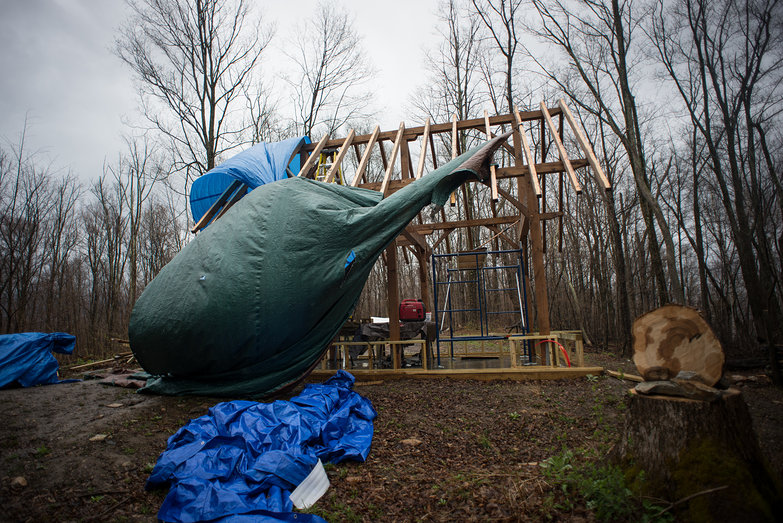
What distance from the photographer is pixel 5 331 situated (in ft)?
37.4

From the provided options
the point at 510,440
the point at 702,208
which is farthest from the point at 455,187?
the point at 702,208

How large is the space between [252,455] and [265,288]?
79.5 inches

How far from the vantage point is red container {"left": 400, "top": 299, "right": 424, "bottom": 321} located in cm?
780

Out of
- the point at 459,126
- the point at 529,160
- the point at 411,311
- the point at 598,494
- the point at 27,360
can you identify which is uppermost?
the point at 459,126

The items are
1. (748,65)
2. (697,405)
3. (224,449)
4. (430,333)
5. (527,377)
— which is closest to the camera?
(697,405)

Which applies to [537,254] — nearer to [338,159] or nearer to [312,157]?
[338,159]

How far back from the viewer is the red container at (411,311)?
25.6 ft

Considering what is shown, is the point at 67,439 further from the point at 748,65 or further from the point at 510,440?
the point at 748,65

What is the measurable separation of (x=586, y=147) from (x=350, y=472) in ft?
17.6

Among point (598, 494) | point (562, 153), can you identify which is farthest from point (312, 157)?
point (598, 494)

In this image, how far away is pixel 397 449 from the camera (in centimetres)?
370

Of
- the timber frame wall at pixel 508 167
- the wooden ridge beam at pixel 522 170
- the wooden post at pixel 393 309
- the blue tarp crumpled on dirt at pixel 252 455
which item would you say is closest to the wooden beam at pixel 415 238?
the timber frame wall at pixel 508 167

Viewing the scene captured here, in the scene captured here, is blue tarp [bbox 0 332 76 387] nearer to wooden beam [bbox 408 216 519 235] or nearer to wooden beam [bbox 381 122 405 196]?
wooden beam [bbox 381 122 405 196]

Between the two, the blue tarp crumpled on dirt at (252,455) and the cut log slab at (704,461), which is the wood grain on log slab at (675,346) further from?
the blue tarp crumpled on dirt at (252,455)
